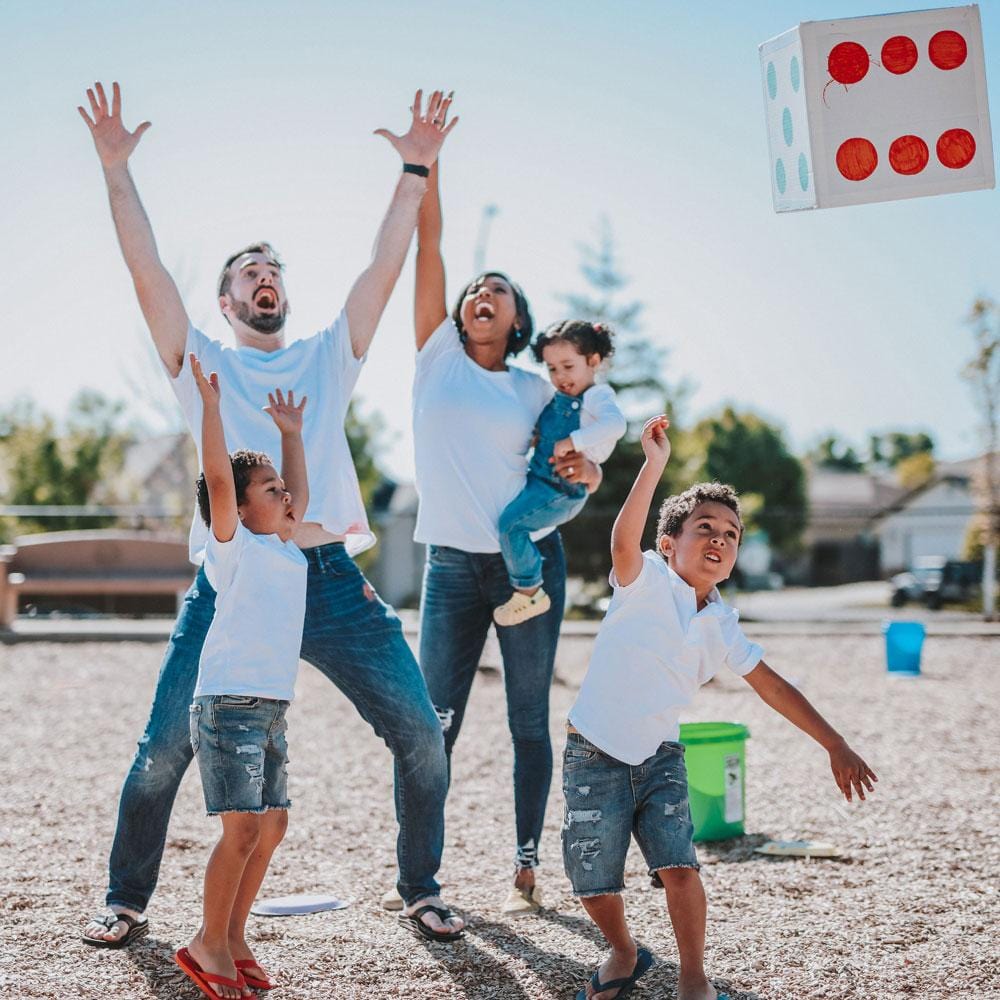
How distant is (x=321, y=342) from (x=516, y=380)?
2.36 feet

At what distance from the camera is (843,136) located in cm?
314

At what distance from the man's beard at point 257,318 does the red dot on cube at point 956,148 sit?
1849mm

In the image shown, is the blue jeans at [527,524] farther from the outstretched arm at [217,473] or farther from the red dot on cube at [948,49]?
the red dot on cube at [948,49]

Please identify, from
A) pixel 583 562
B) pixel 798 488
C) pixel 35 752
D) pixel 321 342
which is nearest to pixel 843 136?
pixel 321 342

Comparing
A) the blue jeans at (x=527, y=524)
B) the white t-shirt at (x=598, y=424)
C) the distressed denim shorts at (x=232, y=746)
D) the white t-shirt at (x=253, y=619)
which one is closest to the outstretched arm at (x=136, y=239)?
the white t-shirt at (x=253, y=619)

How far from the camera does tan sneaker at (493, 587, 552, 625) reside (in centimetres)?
358

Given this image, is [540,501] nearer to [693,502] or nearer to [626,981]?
[693,502]

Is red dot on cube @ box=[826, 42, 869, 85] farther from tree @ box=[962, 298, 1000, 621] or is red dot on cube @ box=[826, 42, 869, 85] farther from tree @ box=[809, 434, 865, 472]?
tree @ box=[809, 434, 865, 472]

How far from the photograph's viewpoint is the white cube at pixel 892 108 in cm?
312

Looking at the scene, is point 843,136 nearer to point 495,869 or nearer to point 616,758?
point 616,758

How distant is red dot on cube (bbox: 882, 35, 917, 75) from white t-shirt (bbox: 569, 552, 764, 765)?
149 cm

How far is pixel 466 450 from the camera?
367 cm

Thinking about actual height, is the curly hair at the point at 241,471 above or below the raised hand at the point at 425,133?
below

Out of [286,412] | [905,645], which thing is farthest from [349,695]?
[905,645]
